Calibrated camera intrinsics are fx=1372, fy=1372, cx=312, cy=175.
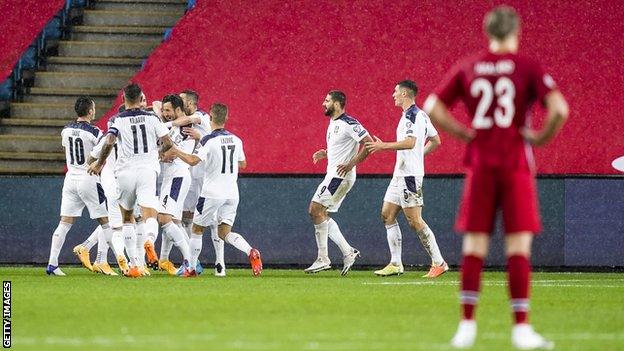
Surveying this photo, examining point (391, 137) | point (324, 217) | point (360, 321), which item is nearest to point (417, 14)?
point (391, 137)

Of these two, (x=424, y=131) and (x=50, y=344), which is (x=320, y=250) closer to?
(x=424, y=131)

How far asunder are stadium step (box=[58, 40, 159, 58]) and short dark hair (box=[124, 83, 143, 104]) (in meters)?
7.50

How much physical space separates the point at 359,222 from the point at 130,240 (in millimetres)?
4358

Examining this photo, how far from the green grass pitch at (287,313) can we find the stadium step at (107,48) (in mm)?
7593

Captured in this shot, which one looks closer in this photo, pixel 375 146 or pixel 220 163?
pixel 375 146

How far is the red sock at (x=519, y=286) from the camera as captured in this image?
763 centimetres

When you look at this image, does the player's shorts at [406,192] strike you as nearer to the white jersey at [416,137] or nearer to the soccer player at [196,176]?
the white jersey at [416,137]

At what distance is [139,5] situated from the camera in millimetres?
23469

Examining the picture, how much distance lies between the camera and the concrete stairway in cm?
Answer: 2092

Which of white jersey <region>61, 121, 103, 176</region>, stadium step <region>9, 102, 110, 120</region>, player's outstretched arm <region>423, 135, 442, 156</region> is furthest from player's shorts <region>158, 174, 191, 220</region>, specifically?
stadium step <region>9, 102, 110, 120</region>

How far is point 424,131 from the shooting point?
15.9m

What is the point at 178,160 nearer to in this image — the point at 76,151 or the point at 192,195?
the point at 192,195

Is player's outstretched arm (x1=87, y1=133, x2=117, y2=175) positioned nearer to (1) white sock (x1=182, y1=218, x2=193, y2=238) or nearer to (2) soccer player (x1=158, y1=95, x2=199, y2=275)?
(2) soccer player (x1=158, y1=95, x2=199, y2=275)

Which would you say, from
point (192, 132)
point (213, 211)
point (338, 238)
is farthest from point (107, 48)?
point (338, 238)
